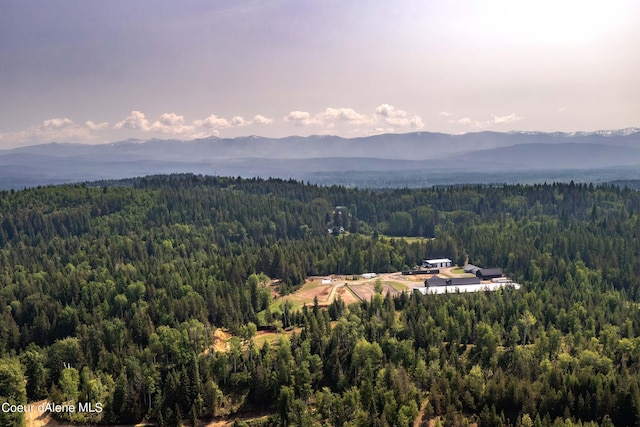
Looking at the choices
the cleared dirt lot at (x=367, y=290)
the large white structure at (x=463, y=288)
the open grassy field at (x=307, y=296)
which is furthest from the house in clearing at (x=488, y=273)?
the open grassy field at (x=307, y=296)

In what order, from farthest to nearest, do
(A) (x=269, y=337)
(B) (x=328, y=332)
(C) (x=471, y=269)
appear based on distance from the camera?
(C) (x=471, y=269) < (A) (x=269, y=337) < (B) (x=328, y=332)

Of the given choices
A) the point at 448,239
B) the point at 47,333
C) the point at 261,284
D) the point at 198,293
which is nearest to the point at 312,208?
the point at 448,239

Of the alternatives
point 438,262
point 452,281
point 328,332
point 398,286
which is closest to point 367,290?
point 398,286

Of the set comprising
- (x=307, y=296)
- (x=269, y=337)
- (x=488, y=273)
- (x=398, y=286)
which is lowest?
(x=269, y=337)

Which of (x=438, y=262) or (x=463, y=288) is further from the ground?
(x=438, y=262)

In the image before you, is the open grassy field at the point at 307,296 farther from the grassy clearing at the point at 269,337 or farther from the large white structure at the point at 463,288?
the large white structure at the point at 463,288

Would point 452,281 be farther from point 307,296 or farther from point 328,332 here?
point 328,332

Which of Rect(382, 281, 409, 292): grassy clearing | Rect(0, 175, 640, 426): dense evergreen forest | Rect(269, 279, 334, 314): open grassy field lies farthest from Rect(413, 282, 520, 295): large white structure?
Rect(269, 279, 334, 314): open grassy field
